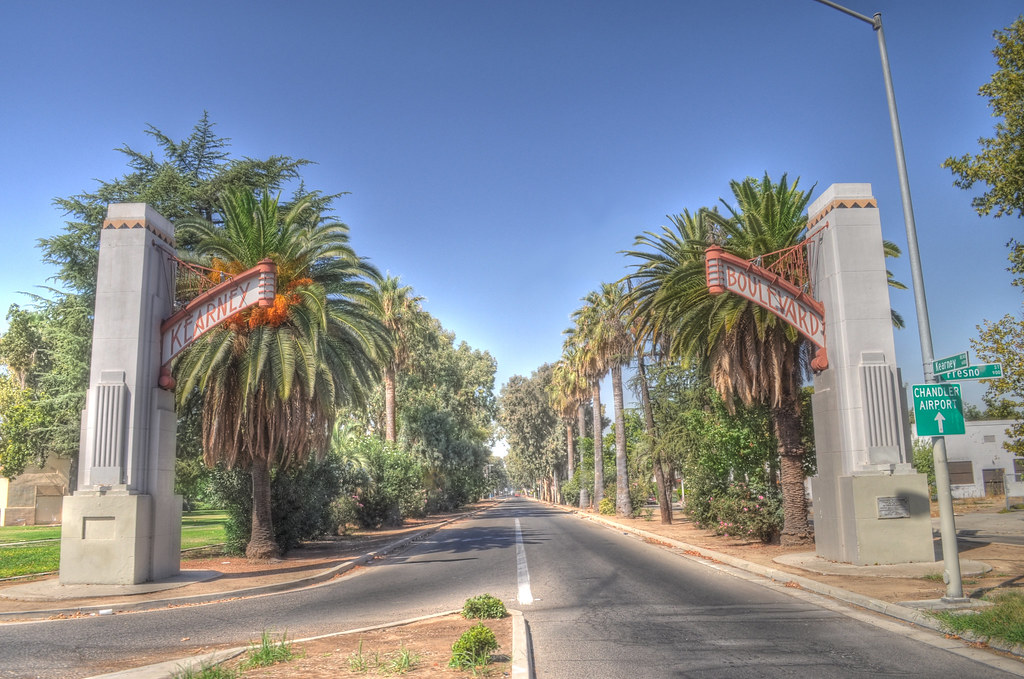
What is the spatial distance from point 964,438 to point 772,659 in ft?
168

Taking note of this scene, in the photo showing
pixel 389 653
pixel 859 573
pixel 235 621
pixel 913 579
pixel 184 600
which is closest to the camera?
pixel 389 653

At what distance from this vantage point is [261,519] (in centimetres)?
2045

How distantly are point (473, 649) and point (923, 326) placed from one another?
8397 mm

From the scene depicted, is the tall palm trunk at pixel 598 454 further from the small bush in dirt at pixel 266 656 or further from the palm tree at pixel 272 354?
the small bush in dirt at pixel 266 656

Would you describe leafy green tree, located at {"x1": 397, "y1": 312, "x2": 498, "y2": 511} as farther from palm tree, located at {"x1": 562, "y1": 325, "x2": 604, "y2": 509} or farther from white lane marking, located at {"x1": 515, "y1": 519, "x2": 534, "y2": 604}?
white lane marking, located at {"x1": 515, "y1": 519, "x2": 534, "y2": 604}

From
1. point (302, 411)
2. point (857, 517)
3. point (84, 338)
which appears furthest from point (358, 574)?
point (84, 338)

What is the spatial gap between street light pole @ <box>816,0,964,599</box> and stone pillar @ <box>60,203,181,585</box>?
48.3ft

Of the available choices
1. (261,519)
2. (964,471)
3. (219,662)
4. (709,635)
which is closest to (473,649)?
(219,662)

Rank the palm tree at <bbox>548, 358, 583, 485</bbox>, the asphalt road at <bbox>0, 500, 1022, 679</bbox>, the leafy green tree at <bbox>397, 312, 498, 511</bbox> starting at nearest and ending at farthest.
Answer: the asphalt road at <bbox>0, 500, 1022, 679</bbox>, the leafy green tree at <bbox>397, 312, 498, 511</bbox>, the palm tree at <bbox>548, 358, 583, 485</bbox>

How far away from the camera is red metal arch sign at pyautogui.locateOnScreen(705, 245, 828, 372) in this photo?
1722 centimetres

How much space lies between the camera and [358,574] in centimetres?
1777

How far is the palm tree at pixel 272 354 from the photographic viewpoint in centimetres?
1856

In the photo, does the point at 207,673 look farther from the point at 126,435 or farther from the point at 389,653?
the point at 126,435

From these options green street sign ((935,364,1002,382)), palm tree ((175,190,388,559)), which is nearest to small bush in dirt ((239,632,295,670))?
green street sign ((935,364,1002,382))
